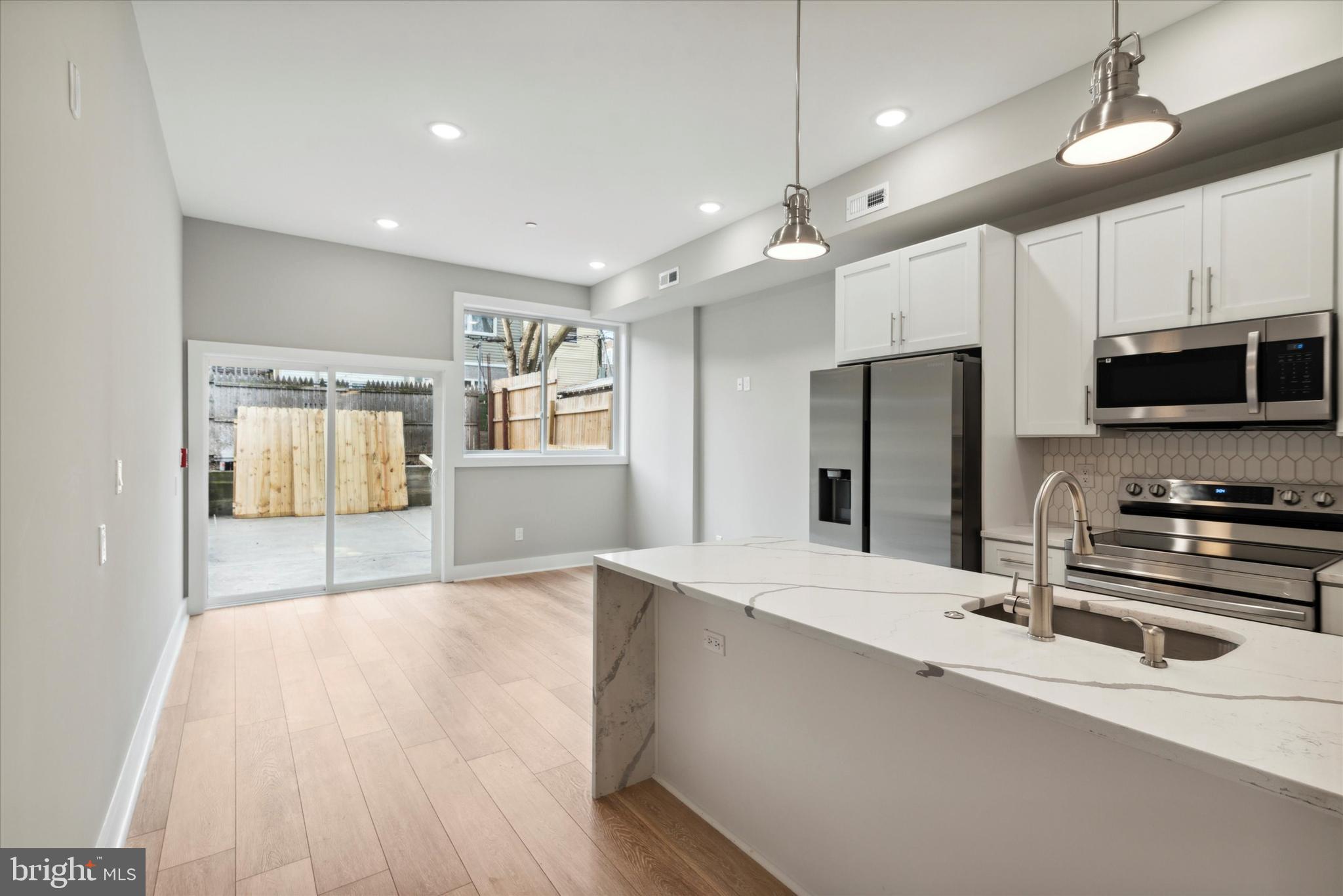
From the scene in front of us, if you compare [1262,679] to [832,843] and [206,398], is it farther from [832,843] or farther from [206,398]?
[206,398]

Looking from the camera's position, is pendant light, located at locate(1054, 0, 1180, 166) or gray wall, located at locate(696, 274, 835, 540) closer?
pendant light, located at locate(1054, 0, 1180, 166)

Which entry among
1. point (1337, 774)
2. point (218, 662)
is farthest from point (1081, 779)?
point (218, 662)

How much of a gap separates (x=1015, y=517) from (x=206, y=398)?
532 cm

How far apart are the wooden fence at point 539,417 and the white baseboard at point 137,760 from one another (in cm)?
298

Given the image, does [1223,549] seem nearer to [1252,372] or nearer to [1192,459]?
[1192,459]

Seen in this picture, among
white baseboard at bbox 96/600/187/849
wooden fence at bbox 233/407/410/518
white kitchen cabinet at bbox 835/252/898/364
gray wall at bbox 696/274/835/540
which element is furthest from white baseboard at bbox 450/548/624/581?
white kitchen cabinet at bbox 835/252/898/364

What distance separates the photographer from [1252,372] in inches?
93.4

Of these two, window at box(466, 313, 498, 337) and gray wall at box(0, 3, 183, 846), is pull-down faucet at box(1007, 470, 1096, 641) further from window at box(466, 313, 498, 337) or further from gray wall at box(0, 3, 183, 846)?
window at box(466, 313, 498, 337)

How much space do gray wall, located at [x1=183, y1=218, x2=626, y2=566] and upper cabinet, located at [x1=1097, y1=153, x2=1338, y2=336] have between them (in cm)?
465

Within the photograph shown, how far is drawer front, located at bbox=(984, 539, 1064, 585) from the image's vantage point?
9.43 ft

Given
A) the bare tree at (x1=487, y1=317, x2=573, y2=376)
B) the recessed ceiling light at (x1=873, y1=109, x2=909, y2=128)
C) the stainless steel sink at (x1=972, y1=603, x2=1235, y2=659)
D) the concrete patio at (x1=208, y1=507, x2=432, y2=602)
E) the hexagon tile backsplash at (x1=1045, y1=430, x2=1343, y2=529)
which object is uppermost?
the recessed ceiling light at (x1=873, y1=109, x2=909, y2=128)

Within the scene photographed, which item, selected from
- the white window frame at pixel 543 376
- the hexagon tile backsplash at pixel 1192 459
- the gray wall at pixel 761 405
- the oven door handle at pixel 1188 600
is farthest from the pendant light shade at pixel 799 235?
the white window frame at pixel 543 376

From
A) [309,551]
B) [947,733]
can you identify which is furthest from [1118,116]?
[309,551]

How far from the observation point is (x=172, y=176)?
12.6 feet
